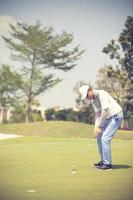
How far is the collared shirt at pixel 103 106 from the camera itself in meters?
5.94

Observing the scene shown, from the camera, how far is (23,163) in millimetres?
6496

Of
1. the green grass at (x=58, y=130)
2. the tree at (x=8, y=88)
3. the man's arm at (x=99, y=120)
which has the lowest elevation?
the green grass at (x=58, y=130)

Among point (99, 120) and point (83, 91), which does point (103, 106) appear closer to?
point (99, 120)

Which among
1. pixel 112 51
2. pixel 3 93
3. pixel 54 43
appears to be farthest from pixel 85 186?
pixel 3 93

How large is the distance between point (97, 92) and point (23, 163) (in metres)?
1.29

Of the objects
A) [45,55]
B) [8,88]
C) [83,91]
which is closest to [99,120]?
[83,91]

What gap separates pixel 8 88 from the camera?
8828mm

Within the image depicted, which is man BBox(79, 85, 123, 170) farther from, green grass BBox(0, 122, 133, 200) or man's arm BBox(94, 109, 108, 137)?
green grass BBox(0, 122, 133, 200)

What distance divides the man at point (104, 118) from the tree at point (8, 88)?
7.36 feet

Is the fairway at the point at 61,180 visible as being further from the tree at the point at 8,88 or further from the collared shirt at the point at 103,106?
the tree at the point at 8,88

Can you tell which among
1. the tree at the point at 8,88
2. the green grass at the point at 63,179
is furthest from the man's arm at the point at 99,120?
the tree at the point at 8,88

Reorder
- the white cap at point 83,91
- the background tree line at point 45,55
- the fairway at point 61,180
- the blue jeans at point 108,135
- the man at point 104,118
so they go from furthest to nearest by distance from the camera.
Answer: the blue jeans at point 108,135 < the man at point 104,118 < the white cap at point 83,91 < the background tree line at point 45,55 < the fairway at point 61,180

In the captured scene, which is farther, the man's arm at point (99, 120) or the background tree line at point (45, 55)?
the man's arm at point (99, 120)

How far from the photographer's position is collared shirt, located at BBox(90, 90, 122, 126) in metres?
5.94
